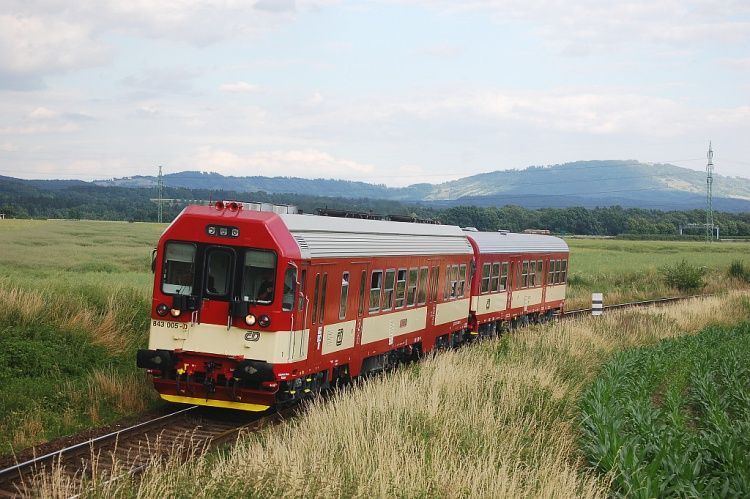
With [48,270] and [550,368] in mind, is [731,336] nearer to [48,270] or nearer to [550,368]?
[550,368]

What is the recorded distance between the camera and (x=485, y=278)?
2800 centimetres

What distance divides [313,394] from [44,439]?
4.48 m

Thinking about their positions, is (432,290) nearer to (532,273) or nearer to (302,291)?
(302,291)

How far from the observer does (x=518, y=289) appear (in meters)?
31.8

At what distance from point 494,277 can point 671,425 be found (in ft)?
45.9

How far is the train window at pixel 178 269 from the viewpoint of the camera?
15.3 m

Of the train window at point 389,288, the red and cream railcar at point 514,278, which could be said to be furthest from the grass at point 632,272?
the train window at point 389,288

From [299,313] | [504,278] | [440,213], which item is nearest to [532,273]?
[504,278]

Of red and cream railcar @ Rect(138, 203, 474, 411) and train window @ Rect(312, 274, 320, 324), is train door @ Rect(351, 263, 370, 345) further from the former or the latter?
train window @ Rect(312, 274, 320, 324)

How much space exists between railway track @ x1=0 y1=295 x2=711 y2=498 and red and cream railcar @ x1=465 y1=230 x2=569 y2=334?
1214cm

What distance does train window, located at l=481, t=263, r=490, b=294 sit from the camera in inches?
1093

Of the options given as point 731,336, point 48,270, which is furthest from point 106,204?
point 731,336

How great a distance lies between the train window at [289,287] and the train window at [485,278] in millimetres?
13255

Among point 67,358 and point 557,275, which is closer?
point 67,358
